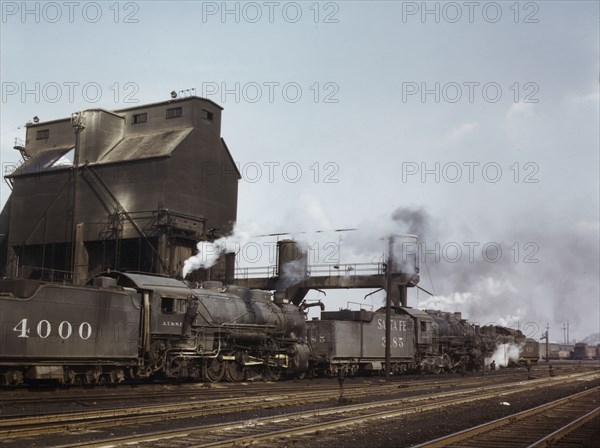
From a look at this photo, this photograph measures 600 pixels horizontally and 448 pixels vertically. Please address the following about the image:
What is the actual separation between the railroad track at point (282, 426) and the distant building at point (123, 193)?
27.4 meters

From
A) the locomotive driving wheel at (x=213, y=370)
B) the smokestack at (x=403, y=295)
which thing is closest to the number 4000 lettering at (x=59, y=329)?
the locomotive driving wheel at (x=213, y=370)

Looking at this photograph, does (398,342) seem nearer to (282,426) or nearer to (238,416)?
(238,416)

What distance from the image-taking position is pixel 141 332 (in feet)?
72.6

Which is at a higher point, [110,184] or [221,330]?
[110,184]

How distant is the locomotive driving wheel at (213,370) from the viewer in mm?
24767

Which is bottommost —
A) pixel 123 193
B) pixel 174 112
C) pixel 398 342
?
pixel 398 342

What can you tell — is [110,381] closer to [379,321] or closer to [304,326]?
[304,326]

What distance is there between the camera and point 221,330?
2514cm

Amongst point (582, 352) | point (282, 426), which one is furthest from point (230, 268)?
point (582, 352)

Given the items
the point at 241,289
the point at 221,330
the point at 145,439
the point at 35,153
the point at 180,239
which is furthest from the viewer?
the point at 35,153

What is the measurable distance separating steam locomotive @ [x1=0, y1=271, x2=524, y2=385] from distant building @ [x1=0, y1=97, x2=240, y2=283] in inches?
600

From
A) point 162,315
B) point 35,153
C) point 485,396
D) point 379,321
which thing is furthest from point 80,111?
point 485,396

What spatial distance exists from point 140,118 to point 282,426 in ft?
137

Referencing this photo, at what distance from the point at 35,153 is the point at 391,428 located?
4875 cm
